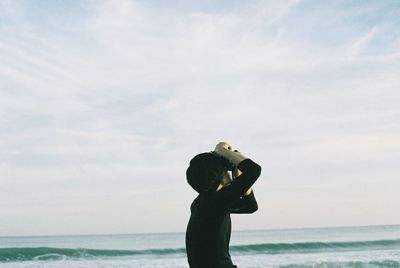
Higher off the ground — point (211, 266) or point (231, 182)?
point (231, 182)

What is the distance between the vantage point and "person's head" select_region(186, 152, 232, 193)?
2559 millimetres

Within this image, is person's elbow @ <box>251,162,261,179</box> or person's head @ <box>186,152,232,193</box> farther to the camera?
person's head @ <box>186,152,232,193</box>

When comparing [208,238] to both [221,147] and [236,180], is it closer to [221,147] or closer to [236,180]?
[236,180]

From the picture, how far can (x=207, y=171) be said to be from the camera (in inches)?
101

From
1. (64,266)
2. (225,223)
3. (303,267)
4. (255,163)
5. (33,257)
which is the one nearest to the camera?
(255,163)

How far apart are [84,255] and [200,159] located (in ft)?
65.7

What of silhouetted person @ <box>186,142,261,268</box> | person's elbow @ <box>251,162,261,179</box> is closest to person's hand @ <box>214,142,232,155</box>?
silhouetted person @ <box>186,142,261,268</box>

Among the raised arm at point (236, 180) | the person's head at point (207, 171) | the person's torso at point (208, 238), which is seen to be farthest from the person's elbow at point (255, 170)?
the person's torso at point (208, 238)

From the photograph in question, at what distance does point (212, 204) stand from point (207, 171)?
15cm

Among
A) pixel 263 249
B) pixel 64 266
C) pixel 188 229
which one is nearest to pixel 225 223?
pixel 188 229

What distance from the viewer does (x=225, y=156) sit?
253 centimetres

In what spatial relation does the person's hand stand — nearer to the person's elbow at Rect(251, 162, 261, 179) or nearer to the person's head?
the person's head

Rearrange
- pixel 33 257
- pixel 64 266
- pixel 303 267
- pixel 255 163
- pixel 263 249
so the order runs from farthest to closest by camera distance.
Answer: pixel 263 249, pixel 33 257, pixel 64 266, pixel 303 267, pixel 255 163

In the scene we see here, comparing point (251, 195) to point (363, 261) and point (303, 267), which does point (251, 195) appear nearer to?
point (303, 267)
